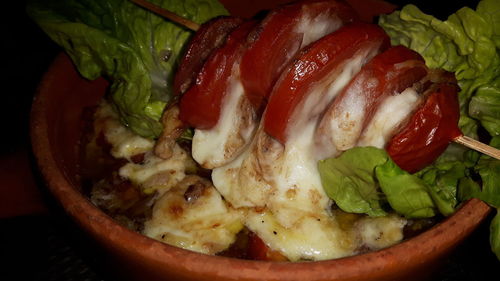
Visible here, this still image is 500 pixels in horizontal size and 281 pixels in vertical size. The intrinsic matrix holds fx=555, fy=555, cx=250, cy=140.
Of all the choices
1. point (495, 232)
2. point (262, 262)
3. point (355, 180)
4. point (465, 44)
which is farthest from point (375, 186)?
point (465, 44)

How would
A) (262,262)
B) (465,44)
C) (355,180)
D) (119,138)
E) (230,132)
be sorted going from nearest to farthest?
(262,262), (355,180), (230,132), (465,44), (119,138)

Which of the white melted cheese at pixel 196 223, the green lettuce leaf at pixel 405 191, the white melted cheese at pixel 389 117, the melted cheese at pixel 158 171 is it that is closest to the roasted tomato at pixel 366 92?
the white melted cheese at pixel 389 117

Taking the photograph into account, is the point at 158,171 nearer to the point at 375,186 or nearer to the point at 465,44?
the point at 375,186

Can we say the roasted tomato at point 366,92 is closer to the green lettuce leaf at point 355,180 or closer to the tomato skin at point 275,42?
the green lettuce leaf at point 355,180

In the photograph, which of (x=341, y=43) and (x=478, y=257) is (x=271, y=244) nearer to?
(x=341, y=43)

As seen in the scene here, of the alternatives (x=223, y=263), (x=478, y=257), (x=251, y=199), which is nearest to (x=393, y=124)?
(x=251, y=199)
